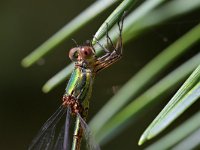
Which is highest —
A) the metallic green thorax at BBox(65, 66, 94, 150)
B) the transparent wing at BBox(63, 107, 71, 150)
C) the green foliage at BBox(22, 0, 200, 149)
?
the metallic green thorax at BBox(65, 66, 94, 150)

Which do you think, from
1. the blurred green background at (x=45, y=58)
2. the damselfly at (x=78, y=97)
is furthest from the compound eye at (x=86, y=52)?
the blurred green background at (x=45, y=58)

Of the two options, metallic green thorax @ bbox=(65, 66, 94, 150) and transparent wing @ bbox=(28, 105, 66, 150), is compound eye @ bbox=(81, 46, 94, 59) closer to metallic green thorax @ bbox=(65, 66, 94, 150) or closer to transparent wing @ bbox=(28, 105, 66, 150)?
metallic green thorax @ bbox=(65, 66, 94, 150)

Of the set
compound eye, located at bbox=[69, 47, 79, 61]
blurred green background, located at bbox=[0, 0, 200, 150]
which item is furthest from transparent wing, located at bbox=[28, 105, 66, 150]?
blurred green background, located at bbox=[0, 0, 200, 150]

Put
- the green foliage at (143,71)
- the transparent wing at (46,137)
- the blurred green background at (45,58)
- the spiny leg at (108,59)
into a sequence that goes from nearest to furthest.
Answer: the green foliage at (143,71), the spiny leg at (108,59), the transparent wing at (46,137), the blurred green background at (45,58)

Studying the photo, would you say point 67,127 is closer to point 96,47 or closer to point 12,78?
point 96,47

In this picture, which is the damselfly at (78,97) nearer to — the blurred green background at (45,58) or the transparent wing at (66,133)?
the transparent wing at (66,133)

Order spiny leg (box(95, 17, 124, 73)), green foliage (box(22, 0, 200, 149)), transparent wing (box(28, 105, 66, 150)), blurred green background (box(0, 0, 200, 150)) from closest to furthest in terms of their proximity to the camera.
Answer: green foliage (box(22, 0, 200, 149)), spiny leg (box(95, 17, 124, 73)), transparent wing (box(28, 105, 66, 150)), blurred green background (box(0, 0, 200, 150))

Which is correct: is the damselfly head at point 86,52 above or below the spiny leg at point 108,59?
above

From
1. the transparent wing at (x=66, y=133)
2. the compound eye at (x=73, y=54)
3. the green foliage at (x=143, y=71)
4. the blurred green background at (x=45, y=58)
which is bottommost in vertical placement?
the green foliage at (x=143, y=71)

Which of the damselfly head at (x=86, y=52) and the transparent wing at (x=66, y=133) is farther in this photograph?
the transparent wing at (x=66, y=133)
